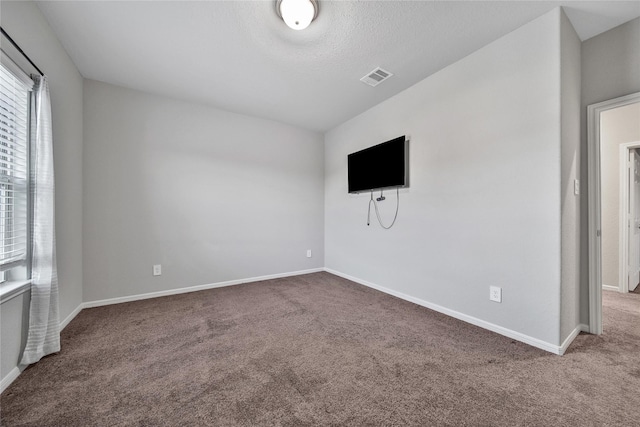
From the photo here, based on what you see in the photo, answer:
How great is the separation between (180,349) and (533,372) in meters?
2.49

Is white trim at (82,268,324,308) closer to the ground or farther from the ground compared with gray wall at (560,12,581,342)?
closer to the ground

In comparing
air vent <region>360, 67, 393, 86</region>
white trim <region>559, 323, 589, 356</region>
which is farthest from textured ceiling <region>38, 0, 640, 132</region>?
white trim <region>559, 323, 589, 356</region>

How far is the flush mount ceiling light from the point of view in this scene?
5.57ft

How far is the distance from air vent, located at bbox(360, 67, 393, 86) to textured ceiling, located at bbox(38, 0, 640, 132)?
0.23 ft

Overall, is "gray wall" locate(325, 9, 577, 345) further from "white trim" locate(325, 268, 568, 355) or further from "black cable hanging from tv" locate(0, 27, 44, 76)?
"black cable hanging from tv" locate(0, 27, 44, 76)

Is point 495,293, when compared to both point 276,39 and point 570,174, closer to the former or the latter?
point 570,174

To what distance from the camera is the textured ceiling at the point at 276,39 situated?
5.95ft

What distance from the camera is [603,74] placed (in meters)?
2.03

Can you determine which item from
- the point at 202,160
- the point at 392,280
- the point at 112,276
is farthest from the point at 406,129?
the point at 112,276

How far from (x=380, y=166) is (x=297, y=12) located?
6.38 feet

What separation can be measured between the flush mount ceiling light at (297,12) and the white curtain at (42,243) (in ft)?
5.92

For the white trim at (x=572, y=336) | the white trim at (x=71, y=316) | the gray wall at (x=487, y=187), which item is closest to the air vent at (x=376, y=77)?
the gray wall at (x=487, y=187)

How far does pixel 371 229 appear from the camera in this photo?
349 cm

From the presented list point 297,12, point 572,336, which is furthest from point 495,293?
point 297,12
